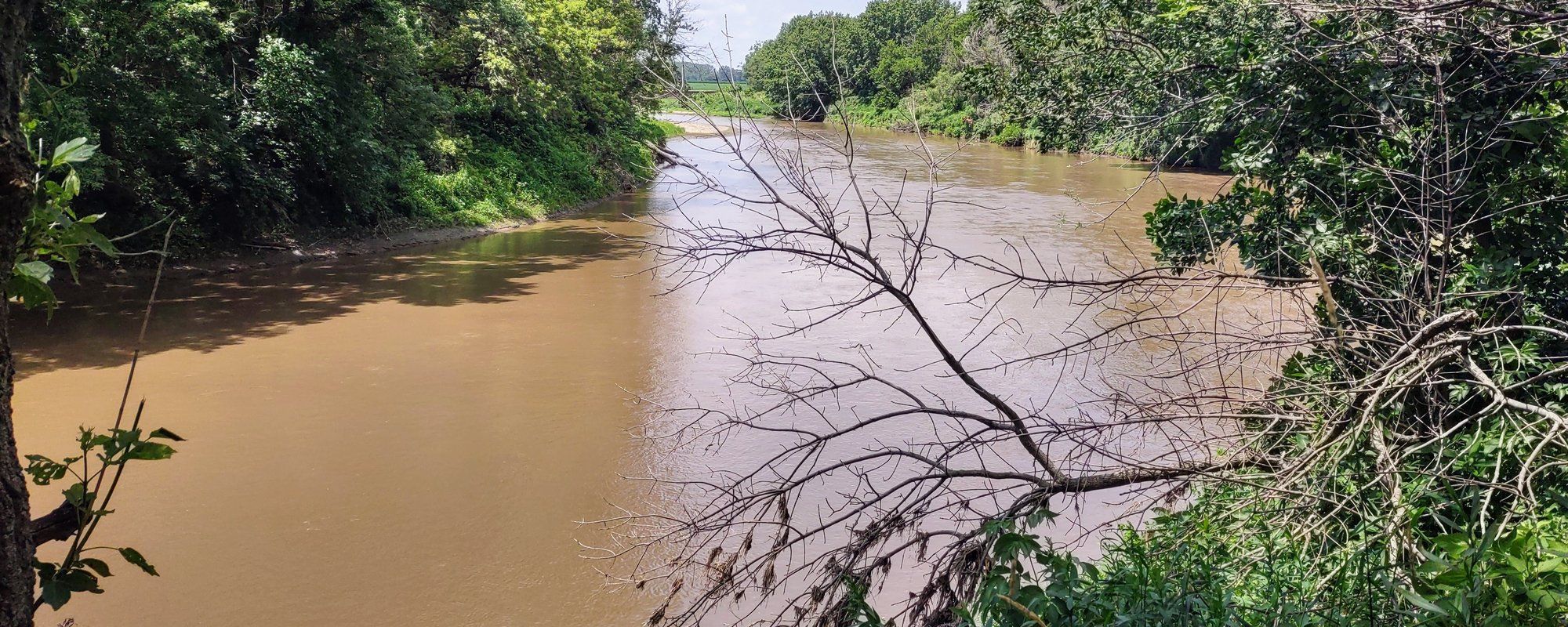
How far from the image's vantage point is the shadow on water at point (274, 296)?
1030cm

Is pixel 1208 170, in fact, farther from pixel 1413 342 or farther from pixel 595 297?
pixel 1413 342

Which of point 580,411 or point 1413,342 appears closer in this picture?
point 1413,342

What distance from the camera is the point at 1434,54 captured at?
4316 mm

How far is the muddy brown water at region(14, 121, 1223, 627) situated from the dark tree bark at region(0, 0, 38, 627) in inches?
61.5

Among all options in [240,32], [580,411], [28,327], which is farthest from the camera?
[240,32]

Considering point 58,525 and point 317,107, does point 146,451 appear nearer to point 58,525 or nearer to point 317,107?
point 58,525

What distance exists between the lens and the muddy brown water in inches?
234

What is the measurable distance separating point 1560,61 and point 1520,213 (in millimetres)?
676

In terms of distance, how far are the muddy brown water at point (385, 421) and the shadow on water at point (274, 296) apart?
0.05 metres

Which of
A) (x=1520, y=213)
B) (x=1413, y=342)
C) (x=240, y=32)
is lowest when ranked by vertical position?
(x=1413, y=342)

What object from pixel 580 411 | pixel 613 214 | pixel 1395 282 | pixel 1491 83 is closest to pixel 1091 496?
pixel 1395 282

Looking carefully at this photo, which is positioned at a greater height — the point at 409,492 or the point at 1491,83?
the point at 1491,83

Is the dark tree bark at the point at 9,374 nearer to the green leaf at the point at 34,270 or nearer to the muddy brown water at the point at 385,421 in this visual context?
the green leaf at the point at 34,270

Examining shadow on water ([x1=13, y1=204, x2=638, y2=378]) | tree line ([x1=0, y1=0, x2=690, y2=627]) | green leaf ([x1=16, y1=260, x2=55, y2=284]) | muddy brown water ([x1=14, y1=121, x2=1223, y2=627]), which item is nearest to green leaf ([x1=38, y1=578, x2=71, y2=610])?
tree line ([x1=0, y1=0, x2=690, y2=627])
